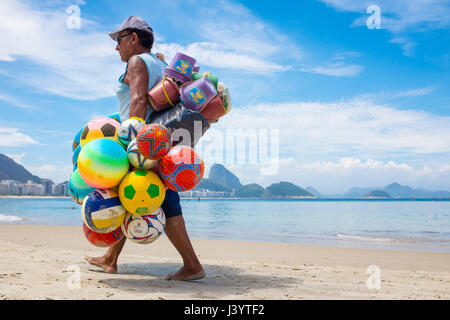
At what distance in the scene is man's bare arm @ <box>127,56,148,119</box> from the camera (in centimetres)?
355

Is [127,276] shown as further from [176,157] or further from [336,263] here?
[336,263]

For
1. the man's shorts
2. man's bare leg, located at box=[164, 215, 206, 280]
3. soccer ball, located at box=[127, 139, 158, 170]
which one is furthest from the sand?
soccer ball, located at box=[127, 139, 158, 170]

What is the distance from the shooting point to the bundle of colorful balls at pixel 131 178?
3053mm

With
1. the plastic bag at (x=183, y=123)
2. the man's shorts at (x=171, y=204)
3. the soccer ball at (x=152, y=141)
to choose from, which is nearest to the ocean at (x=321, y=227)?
the man's shorts at (x=171, y=204)

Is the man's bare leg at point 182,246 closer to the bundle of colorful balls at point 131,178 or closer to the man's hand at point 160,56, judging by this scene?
the bundle of colorful balls at point 131,178

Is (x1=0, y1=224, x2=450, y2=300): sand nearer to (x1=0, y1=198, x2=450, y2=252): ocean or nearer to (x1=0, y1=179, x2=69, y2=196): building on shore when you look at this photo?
(x1=0, y1=198, x2=450, y2=252): ocean

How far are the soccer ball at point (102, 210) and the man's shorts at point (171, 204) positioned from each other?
53 centimetres

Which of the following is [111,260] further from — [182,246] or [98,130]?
[98,130]

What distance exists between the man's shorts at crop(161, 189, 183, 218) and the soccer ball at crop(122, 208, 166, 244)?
349 mm

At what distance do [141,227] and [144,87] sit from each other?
138 cm

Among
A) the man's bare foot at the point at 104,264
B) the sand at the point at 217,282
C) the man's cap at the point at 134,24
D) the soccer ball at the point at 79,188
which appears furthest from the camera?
the man's bare foot at the point at 104,264
